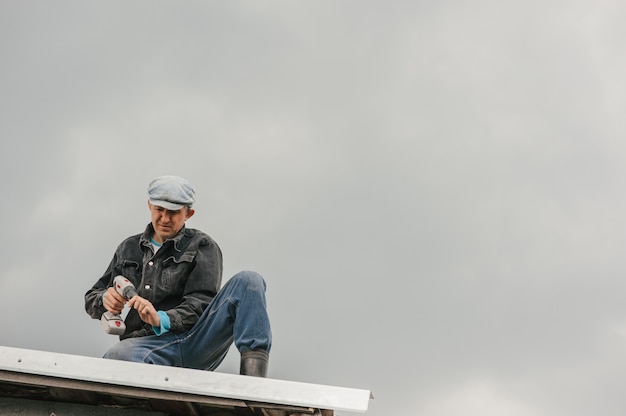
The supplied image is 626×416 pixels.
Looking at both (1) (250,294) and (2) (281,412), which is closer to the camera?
(2) (281,412)

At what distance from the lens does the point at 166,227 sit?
7.35 meters

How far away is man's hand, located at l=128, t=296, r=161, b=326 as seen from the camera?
6676mm

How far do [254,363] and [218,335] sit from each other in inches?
20.4

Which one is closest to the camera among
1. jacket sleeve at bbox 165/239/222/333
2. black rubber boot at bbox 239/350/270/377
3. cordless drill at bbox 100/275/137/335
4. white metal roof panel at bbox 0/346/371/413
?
white metal roof panel at bbox 0/346/371/413

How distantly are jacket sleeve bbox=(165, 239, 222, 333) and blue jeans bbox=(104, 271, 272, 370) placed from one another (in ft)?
0.28

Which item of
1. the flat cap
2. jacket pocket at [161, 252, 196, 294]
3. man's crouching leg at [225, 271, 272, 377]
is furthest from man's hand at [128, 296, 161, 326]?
the flat cap

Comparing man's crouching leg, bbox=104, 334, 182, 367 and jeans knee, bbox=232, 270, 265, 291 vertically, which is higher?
jeans knee, bbox=232, 270, 265, 291

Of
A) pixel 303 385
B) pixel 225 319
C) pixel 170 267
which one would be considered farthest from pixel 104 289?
pixel 303 385

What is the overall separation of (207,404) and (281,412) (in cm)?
47

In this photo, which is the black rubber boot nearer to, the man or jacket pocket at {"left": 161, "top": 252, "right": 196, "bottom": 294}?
the man

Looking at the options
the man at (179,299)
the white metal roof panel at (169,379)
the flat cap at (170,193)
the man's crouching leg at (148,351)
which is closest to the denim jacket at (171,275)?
the man at (179,299)

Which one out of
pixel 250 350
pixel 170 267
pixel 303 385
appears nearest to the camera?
pixel 303 385

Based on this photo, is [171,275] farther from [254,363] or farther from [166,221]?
[254,363]

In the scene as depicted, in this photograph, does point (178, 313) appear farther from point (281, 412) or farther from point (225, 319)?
point (281, 412)
